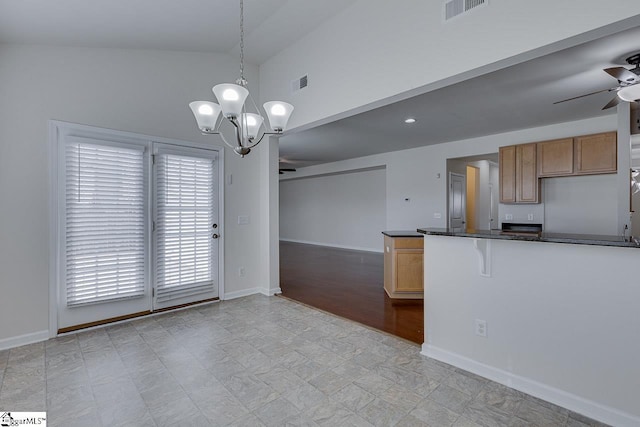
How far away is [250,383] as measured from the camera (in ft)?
7.45

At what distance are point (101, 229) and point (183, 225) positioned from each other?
873mm

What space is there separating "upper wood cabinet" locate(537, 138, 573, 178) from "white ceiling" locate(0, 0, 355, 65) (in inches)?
170

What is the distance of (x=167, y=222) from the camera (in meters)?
3.80

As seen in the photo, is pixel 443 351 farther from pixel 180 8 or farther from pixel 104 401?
pixel 180 8

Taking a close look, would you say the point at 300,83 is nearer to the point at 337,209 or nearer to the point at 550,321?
the point at 550,321

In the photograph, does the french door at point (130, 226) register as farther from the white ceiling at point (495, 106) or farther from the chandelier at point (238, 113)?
the white ceiling at point (495, 106)

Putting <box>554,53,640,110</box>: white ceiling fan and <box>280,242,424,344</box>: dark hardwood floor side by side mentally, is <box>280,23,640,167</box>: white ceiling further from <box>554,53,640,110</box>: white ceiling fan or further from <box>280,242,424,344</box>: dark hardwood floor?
<box>280,242,424,344</box>: dark hardwood floor

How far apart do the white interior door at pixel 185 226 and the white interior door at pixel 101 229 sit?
0.16 meters

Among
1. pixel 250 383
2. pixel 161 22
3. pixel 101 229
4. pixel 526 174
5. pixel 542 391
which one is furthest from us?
pixel 526 174

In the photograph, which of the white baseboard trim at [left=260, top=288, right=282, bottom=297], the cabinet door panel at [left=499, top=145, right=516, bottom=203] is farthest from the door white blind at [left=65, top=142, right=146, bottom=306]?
the cabinet door panel at [left=499, top=145, right=516, bottom=203]

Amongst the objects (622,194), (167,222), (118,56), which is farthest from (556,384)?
(118,56)

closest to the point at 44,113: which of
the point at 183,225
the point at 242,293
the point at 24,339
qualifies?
the point at 183,225

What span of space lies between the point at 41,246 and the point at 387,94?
12.0ft

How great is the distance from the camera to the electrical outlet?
238cm
